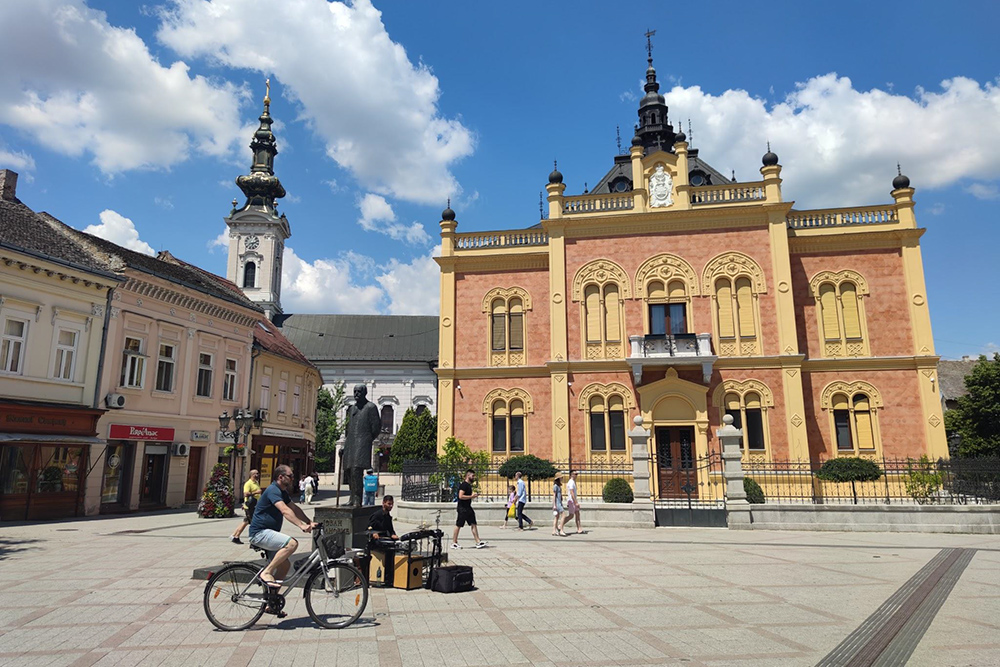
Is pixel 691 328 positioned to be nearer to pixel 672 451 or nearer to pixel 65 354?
pixel 672 451

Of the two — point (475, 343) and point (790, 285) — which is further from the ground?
point (790, 285)

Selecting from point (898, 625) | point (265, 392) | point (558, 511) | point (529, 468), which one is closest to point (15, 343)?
point (265, 392)

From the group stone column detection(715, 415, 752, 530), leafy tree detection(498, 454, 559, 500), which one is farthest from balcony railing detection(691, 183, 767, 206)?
leafy tree detection(498, 454, 559, 500)

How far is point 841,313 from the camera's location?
27.3 metres

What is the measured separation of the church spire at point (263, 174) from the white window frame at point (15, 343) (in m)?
45.9

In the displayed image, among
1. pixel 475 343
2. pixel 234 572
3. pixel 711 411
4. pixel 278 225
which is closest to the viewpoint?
pixel 234 572

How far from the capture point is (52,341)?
20.0 meters

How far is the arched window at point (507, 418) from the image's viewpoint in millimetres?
28609

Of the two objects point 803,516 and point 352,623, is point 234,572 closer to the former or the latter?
point 352,623

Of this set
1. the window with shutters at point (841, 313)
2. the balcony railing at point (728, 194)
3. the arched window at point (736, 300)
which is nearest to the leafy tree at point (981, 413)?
the window with shutters at point (841, 313)

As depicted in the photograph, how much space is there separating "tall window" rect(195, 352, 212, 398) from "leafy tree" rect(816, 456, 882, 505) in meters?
24.3

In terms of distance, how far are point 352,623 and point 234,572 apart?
1479 mm

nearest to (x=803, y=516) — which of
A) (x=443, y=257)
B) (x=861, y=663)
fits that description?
(x=861, y=663)

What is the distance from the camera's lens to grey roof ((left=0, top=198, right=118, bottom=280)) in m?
19.6
